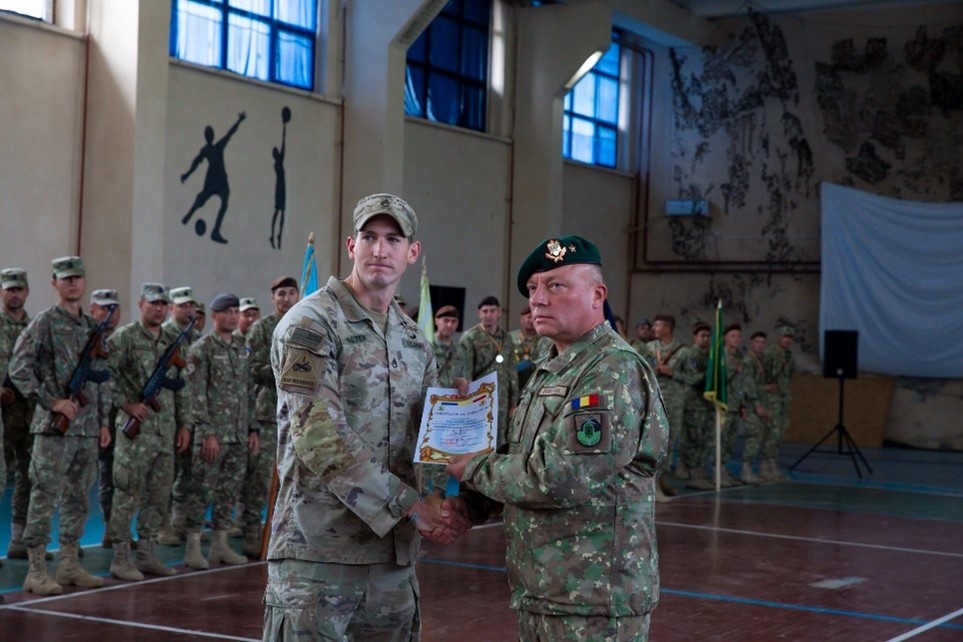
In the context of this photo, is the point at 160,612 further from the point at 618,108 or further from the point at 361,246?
the point at 618,108

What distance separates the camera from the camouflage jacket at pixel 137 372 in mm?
7277

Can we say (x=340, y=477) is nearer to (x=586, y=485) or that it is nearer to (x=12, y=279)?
(x=586, y=485)

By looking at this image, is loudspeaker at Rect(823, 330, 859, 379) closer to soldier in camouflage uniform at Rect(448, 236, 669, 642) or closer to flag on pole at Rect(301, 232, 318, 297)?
flag on pole at Rect(301, 232, 318, 297)

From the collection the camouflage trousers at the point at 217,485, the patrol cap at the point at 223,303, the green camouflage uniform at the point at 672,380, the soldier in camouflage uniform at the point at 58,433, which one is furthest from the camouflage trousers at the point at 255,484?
the green camouflage uniform at the point at 672,380

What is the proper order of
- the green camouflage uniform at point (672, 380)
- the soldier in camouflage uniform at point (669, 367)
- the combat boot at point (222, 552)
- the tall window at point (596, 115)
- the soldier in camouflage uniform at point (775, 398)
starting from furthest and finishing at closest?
the tall window at point (596, 115)
the soldier in camouflage uniform at point (775, 398)
the green camouflage uniform at point (672, 380)
the soldier in camouflage uniform at point (669, 367)
the combat boot at point (222, 552)

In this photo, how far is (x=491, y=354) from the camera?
1019 centimetres

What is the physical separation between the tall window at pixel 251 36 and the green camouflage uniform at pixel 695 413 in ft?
16.9

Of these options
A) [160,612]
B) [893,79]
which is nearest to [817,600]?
[160,612]

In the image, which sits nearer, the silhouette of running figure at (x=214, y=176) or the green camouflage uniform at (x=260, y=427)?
the green camouflage uniform at (x=260, y=427)

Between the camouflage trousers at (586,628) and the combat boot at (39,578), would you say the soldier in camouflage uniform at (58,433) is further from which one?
the camouflage trousers at (586,628)

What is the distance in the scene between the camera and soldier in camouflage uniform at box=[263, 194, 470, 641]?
297 cm

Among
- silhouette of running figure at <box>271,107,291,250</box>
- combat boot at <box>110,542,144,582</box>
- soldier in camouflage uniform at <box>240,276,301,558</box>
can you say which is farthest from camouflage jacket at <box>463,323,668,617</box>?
silhouette of running figure at <box>271,107,291,250</box>

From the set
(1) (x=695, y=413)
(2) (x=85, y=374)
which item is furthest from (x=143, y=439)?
(1) (x=695, y=413)

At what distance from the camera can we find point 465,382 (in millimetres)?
3145
